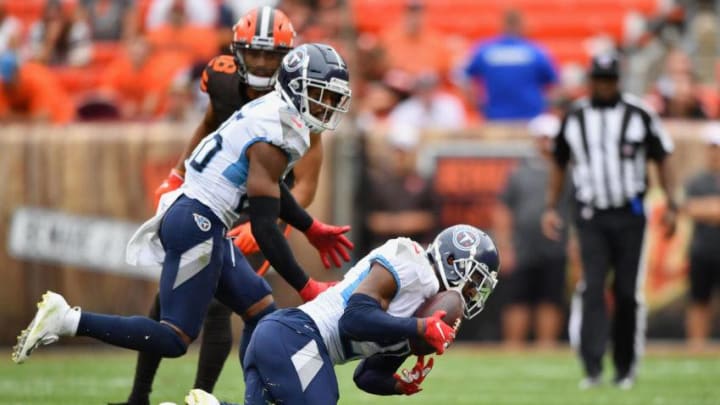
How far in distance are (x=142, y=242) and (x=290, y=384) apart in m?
1.18

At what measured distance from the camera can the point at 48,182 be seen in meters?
11.9

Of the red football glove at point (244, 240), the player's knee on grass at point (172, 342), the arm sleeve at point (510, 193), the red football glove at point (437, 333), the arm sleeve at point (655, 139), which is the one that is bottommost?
the arm sleeve at point (510, 193)

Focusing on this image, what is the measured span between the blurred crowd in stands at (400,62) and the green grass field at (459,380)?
4.63ft

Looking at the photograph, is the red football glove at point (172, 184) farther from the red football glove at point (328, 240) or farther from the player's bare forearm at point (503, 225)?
the player's bare forearm at point (503, 225)

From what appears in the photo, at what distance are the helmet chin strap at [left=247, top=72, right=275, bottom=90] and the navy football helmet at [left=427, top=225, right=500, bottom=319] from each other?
1408 millimetres

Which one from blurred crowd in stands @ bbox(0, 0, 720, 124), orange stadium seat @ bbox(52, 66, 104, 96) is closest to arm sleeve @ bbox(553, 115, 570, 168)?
blurred crowd in stands @ bbox(0, 0, 720, 124)

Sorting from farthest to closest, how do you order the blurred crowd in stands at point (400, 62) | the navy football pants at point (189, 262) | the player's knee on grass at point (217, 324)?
the blurred crowd in stands at point (400, 62) < the player's knee on grass at point (217, 324) < the navy football pants at point (189, 262)

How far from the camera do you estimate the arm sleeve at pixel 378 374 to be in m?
5.48

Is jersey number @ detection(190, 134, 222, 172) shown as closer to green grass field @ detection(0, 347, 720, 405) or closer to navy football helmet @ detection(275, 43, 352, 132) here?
navy football helmet @ detection(275, 43, 352, 132)

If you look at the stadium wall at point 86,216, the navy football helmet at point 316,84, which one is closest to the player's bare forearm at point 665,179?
the stadium wall at point 86,216

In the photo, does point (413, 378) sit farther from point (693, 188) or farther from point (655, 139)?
point (693, 188)

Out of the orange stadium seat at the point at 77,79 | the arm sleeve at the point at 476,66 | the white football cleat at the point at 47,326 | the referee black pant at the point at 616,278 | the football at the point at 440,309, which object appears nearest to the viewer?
the football at the point at 440,309

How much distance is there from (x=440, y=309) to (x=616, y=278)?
3.97m

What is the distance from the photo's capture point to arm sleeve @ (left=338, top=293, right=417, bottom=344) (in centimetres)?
508
